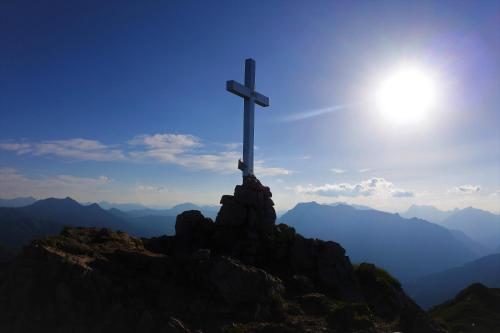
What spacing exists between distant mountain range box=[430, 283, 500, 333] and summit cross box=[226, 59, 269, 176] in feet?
43.2

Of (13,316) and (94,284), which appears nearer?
(13,316)

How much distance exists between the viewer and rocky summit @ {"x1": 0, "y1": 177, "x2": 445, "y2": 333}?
38.3 feet

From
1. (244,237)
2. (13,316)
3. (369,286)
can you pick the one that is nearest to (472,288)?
(369,286)

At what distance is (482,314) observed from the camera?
1008 inches

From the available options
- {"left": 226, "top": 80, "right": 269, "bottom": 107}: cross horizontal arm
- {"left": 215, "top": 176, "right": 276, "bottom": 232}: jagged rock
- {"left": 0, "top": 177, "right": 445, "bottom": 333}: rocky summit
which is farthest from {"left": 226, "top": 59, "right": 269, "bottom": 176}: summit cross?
{"left": 0, "top": 177, "right": 445, "bottom": 333}: rocky summit

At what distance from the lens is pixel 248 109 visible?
2461 centimetres

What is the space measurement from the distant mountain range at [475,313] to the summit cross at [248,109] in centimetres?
1316

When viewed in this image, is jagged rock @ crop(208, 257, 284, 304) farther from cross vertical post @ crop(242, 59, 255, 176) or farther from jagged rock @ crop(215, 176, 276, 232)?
cross vertical post @ crop(242, 59, 255, 176)

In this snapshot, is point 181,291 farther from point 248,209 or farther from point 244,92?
point 244,92

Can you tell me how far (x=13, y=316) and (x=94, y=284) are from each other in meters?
2.23

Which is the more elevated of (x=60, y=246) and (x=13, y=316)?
(x=60, y=246)

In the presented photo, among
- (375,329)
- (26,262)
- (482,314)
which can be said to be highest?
(26,262)

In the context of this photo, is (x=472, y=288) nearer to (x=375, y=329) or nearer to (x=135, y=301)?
(x=375, y=329)

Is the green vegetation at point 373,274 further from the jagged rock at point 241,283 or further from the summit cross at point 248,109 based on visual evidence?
the jagged rock at point 241,283
